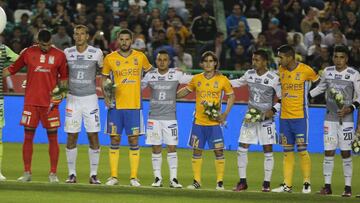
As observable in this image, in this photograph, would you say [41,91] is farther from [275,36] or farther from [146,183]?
[275,36]

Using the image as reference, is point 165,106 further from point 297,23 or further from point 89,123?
point 297,23

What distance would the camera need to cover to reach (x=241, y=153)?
64.8 ft

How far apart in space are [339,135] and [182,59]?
1013 centimetres

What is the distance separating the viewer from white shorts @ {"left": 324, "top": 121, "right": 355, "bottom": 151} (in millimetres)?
19484

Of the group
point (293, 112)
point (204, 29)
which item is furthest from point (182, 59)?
point (293, 112)

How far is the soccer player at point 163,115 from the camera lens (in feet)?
65.3

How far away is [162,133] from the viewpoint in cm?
2006

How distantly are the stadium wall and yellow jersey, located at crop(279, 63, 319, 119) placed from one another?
596 cm

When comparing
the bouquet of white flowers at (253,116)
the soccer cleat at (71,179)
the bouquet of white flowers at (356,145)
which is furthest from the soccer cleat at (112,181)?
the bouquet of white flowers at (356,145)

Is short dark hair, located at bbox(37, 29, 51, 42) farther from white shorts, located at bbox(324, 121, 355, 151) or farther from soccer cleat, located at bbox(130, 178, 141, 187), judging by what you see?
white shorts, located at bbox(324, 121, 355, 151)

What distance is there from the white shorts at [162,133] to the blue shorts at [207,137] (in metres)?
0.35

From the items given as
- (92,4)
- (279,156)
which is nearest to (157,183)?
(279,156)

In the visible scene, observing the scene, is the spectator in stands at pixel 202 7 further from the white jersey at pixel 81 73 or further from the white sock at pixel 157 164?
the white sock at pixel 157 164

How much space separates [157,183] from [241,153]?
149cm
